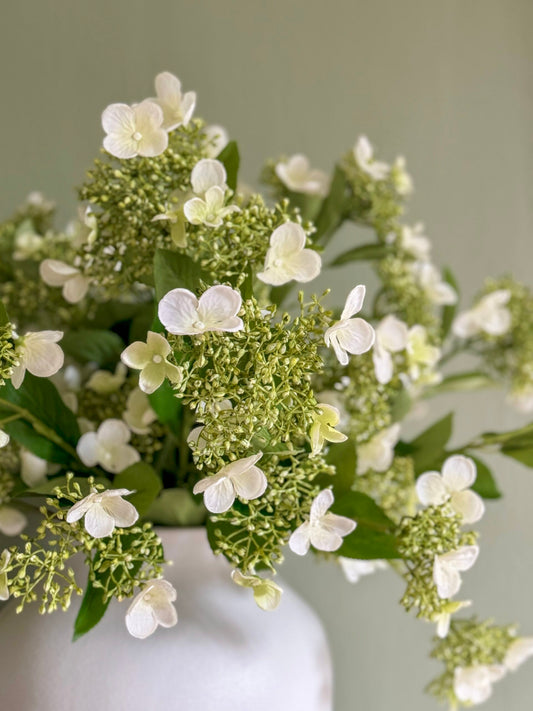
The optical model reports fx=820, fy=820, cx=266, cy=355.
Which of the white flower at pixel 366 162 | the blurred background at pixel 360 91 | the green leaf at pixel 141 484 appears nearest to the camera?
the green leaf at pixel 141 484

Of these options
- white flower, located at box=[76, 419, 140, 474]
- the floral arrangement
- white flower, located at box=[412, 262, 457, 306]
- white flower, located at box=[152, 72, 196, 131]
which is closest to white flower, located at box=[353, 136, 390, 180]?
the floral arrangement

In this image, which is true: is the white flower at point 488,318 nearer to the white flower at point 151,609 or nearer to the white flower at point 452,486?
the white flower at point 452,486

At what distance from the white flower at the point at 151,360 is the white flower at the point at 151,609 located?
128 mm

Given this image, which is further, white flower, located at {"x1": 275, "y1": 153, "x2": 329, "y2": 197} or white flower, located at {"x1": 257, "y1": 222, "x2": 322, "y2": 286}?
white flower, located at {"x1": 275, "y1": 153, "x2": 329, "y2": 197}

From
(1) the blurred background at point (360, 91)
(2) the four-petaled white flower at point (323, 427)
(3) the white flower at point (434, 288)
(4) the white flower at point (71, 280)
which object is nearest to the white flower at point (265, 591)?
(2) the four-petaled white flower at point (323, 427)

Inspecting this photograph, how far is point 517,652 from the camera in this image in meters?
0.75

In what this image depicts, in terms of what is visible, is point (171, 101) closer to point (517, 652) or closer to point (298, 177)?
point (298, 177)

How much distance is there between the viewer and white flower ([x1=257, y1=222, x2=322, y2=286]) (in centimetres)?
56

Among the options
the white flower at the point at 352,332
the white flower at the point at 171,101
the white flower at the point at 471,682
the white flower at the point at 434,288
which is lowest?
the white flower at the point at 471,682

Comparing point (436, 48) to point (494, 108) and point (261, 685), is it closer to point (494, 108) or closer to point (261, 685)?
point (494, 108)

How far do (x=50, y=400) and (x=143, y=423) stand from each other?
7 centimetres

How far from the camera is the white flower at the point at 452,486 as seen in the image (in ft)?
1.99

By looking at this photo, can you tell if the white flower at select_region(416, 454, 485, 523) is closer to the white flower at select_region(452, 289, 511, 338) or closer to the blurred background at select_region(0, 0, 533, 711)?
the white flower at select_region(452, 289, 511, 338)

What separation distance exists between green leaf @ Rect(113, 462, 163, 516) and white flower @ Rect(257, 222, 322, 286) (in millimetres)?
163
